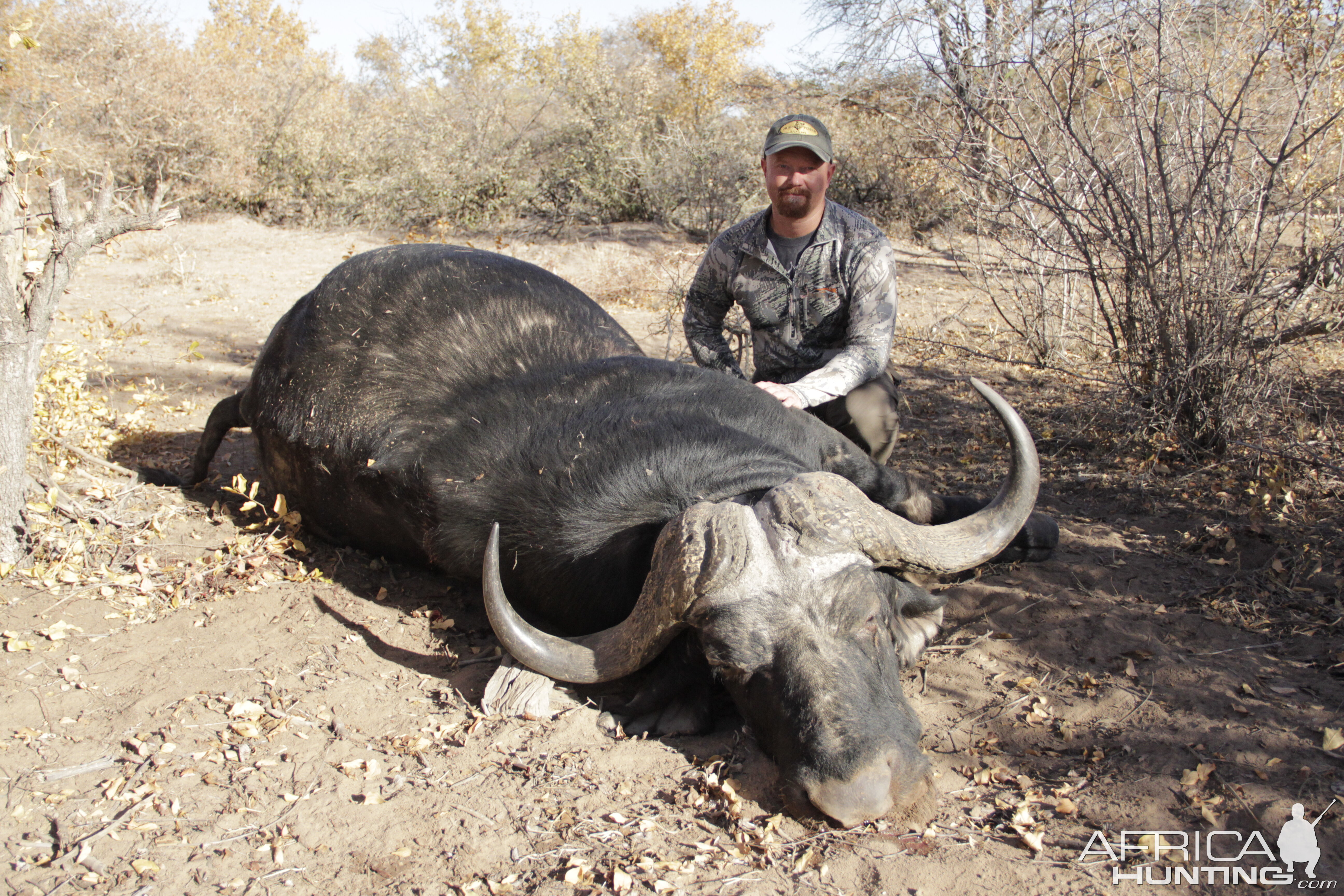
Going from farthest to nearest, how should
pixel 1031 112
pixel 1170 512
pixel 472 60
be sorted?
pixel 472 60
pixel 1031 112
pixel 1170 512

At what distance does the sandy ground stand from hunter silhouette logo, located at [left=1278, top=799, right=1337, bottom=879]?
3 centimetres

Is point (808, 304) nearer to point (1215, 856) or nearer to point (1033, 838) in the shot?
point (1033, 838)

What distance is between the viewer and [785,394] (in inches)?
146

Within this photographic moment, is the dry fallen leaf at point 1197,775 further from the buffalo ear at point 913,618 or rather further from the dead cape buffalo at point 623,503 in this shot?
the buffalo ear at point 913,618

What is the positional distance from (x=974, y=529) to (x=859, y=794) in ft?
3.14

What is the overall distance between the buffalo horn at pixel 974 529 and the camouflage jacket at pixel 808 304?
1.12 m

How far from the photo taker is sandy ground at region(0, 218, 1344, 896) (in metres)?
2.30

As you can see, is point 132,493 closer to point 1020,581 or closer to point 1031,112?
point 1020,581

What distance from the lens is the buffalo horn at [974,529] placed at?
105 inches

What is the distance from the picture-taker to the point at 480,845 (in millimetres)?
2414

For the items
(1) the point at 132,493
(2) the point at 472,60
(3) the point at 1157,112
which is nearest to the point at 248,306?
(1) the point at 132,493

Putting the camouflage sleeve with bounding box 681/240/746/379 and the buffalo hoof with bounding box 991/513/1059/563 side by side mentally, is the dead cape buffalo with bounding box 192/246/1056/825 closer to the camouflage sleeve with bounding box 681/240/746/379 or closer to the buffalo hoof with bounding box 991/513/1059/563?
the buffalo hoof with bounding box 991/513/1059/563

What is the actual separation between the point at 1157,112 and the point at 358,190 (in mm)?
12212

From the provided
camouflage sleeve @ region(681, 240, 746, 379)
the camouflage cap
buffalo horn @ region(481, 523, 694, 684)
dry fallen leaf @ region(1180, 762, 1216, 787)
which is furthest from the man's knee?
dry fallen leaf @ region(1180, 762, 1216, 787)
